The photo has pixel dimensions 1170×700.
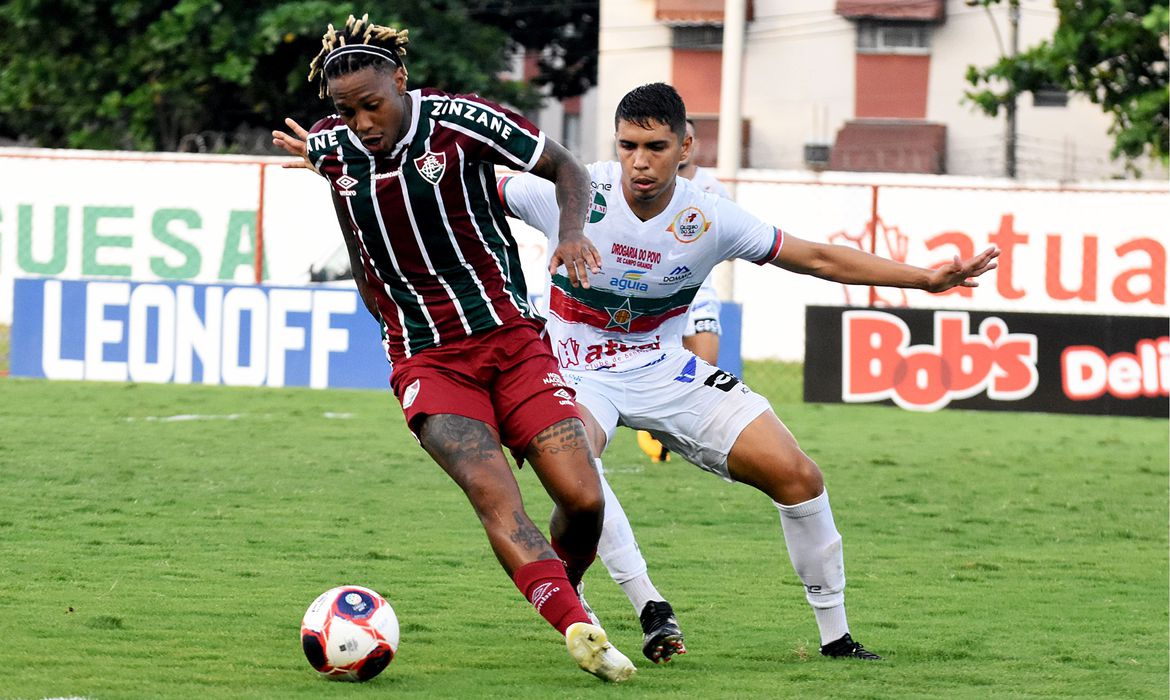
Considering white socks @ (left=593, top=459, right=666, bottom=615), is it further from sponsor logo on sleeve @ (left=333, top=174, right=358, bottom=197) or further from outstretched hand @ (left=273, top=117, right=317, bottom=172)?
outstretched hand @ (left=273, top=117, right=317, bottom=172)

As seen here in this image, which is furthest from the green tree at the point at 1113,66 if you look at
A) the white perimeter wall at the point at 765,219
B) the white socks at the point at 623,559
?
the white socks at the point at 623,559

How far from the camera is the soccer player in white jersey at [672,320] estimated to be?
20.3 feet

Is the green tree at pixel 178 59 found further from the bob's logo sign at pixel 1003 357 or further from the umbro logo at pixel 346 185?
the umbro logo at pixel 346 185

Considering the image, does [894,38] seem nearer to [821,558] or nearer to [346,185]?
[821,558]

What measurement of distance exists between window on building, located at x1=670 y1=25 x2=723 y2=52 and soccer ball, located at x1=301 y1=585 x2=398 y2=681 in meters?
27.3

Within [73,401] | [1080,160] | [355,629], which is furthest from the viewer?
[1080,160]

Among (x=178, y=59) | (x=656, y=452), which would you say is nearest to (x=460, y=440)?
(x=656, y=452)

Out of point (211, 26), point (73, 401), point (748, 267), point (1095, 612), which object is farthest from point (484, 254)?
point (211, 26)

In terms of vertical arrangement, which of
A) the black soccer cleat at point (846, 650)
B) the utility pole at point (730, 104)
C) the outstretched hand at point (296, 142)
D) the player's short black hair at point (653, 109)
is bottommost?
the black soccer cleat at point (846, 650)

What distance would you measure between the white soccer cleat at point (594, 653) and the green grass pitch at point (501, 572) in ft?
0.24

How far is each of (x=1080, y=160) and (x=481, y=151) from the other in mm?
27427

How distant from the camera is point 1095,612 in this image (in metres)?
7.39

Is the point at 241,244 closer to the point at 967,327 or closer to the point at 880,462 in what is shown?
the point at 967,327

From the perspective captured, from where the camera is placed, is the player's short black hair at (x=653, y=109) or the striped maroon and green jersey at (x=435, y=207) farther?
the player's short black hair at (x=653, y=109)
